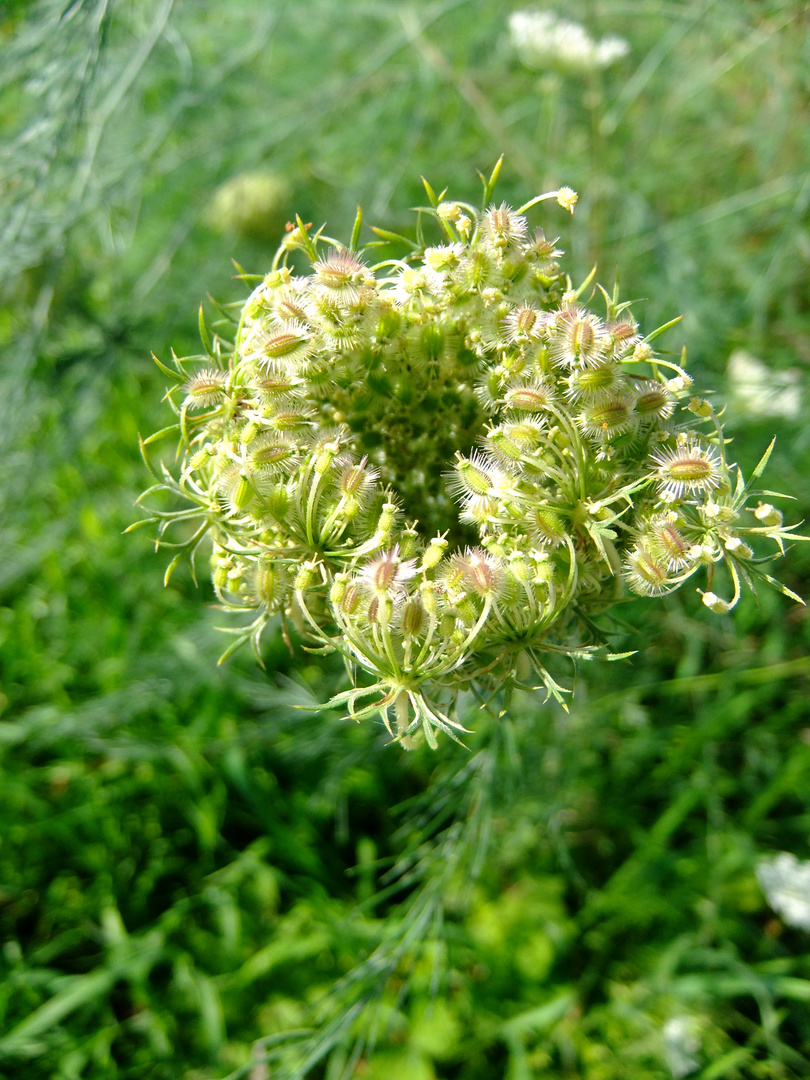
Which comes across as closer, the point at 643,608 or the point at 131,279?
the point at 643,608

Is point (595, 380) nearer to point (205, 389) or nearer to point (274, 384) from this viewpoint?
point (274, 384)

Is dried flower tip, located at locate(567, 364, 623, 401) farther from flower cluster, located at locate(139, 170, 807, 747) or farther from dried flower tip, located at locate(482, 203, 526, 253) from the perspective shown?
dried flower tip, located at locate(482, 203, 526, 253)

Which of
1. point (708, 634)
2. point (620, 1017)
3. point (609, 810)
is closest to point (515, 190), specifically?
point (708, 634)

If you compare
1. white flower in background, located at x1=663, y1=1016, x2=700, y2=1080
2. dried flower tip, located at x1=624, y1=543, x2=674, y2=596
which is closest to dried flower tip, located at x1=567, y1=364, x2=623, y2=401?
dried flower tip, located at x1=624, y1=543, x2=674, y2=596

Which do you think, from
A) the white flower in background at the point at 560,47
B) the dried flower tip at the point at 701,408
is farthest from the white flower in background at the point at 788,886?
the white flower in background at the point at 560,47

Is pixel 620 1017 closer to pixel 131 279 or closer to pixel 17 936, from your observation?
pixel 17 936

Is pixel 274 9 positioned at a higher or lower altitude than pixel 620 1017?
higher

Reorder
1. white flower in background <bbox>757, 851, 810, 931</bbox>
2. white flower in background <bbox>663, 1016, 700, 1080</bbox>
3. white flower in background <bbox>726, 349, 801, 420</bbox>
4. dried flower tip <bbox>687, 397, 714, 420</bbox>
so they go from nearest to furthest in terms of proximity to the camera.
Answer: dried flower tip <bbox>687, 397, 714, 420</bbox>, white flower in background <bbox>663, 1016, 700, 1080</bbox>, white flower in background <bbox>757, 851, 810, 931</bbox>, white flower in background <bbox>726, 349, 801, 420</bbox>
